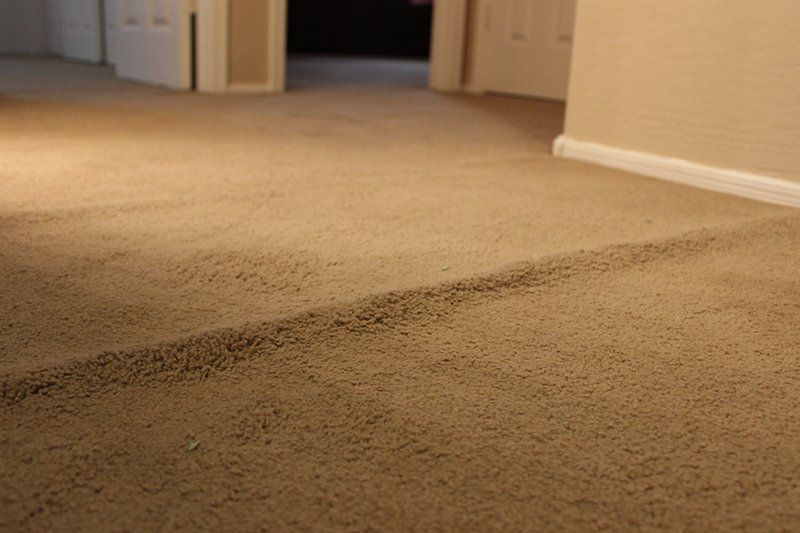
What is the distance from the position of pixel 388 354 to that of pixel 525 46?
3.14 meters

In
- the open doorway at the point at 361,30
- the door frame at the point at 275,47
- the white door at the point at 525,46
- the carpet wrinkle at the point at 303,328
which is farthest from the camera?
the open doorway at the point at 361,30

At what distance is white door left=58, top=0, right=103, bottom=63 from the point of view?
464 cm

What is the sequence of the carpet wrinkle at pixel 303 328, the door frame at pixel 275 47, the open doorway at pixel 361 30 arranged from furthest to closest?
the open doorway at pixel 361 30, the door frame at pixel 275 47, the carpet wrinkle at pixel 303 328

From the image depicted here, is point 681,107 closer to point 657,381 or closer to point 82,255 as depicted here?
point 657,381

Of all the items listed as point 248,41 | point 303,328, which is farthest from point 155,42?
point 303,328

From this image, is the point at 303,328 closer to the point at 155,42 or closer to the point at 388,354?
the point at 388,354

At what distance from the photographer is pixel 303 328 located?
889 millimetres

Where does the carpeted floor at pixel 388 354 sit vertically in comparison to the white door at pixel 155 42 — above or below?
below

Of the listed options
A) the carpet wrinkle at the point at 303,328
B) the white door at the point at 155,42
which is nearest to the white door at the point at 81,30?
the white door at the point at 155,42

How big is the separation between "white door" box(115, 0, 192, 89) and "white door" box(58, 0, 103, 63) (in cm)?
79

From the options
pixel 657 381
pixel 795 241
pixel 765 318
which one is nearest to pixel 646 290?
pixel 765 318

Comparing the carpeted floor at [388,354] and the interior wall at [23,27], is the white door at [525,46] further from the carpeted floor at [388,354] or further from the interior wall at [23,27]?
the interior wall at [23,27]

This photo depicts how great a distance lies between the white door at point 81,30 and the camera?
4645 mm

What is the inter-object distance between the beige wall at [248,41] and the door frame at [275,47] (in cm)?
2
